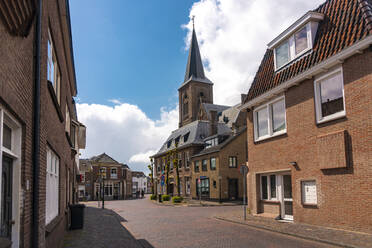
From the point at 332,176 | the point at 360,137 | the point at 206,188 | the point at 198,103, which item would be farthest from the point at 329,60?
the point at 198,103

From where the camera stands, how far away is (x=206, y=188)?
3847cm

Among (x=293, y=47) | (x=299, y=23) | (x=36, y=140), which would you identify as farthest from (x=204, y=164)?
(x=36, y=140)

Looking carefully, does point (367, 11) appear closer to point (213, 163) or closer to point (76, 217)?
point (76, 217)

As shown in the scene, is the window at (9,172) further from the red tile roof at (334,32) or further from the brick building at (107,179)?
the brick building at (107,179)

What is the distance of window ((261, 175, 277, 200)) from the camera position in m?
16.5

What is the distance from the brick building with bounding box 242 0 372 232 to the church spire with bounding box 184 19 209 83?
54207 mm

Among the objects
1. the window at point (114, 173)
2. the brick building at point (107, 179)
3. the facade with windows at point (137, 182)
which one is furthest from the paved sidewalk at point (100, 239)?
the facade with windows at point (137, 182)

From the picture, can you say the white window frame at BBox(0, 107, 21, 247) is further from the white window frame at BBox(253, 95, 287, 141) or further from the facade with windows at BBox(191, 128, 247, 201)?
the facade with windows at BBox(191, 128, 247, 201)

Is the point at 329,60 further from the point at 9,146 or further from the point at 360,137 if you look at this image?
the point at 9,146

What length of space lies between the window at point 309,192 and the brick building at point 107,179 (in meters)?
49.9

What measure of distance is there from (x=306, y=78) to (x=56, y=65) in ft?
31.0

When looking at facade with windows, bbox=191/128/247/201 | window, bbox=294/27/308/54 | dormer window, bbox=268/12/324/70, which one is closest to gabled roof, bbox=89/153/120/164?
facade with windows, bbox=191/128/247/201

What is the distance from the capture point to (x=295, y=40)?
49.4ft

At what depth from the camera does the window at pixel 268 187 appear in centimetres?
1645
